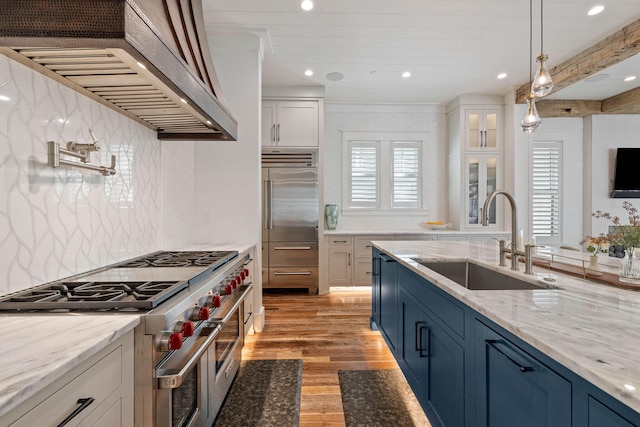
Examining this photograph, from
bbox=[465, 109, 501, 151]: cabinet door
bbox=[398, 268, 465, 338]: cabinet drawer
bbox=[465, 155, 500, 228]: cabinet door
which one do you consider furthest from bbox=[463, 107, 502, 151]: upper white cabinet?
bbox=[398, 268, 465, 338]: cabinet drawer

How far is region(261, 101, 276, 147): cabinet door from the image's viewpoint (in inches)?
174

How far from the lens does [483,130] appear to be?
4.88m

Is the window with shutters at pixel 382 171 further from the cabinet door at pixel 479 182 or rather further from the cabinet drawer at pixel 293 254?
the cabinet drawer at pixel 293 254

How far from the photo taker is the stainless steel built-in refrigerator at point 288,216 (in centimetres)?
438

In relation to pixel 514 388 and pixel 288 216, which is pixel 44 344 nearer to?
pixel 514 388

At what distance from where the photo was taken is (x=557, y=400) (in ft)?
2.53

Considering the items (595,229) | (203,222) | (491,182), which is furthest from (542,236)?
(203,222)

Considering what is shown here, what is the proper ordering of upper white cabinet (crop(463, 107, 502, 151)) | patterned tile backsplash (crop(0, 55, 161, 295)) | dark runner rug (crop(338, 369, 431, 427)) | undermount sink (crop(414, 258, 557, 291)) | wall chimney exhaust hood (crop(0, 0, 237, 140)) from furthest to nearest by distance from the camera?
upper white cabinet (crop(463, 107, 502, 151)), dark runner rug (crop(338, 369, 431, 427)), undermount sink (crop(414, 258, 557, 291)), patterned tile backsplash (crop(0, 55, 161, 295)), wall chimney exhaust hood (crop(0, 0, 237, 140))

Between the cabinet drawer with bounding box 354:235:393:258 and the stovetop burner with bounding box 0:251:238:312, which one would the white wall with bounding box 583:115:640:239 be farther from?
the stovetop burner with bounding box 0:251:238:312

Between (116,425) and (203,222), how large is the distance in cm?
238

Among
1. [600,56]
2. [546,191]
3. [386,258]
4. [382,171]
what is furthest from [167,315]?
[546,191]

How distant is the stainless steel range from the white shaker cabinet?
0.05 metres

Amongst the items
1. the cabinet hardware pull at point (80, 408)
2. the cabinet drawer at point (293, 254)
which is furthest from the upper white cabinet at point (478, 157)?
the cabinet hardware pull at point (80, 408)

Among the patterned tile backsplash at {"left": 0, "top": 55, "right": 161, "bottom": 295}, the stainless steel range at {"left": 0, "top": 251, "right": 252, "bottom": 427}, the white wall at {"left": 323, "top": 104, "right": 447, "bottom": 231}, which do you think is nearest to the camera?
the stainless steel range at {"left": 0, "top": 251, "right": 252, "bottom": 427}
